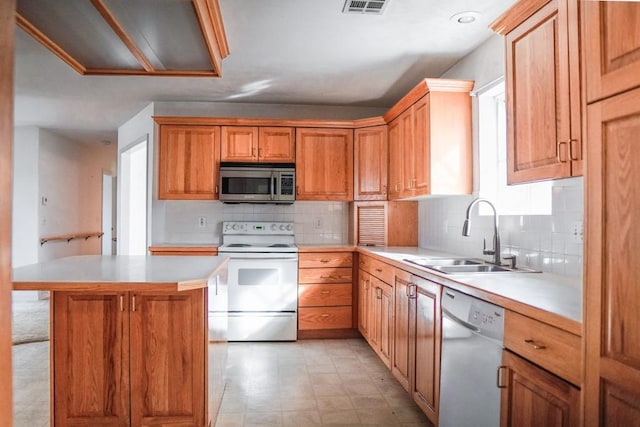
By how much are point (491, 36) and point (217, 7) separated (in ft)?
5.96

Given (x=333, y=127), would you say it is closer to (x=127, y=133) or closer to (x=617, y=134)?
(x=127, y=133)

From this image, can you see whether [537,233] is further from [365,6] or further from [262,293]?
[262,293]

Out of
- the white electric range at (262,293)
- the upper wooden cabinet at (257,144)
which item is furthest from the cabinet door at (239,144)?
the white electric range at (262,293)

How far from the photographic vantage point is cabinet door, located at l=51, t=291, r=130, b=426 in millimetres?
1939

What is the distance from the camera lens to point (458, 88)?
2910mm

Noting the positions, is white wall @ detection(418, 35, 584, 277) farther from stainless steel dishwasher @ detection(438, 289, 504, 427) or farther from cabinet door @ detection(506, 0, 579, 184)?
stainless steel dishwasher @ detection(438, 289, 504, 427)

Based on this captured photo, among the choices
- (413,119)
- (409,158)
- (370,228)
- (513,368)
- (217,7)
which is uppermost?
(217,7)

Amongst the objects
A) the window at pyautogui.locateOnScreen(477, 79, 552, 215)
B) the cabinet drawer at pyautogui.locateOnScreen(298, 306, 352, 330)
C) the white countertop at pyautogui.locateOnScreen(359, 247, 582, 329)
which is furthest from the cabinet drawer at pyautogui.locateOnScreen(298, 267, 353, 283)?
the white countertop at pyautogui.locateOnScreen(359, 247, 582, 329)

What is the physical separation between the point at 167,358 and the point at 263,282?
184 cm

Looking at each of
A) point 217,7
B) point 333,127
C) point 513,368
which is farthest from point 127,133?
point 513,368

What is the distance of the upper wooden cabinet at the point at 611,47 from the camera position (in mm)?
975

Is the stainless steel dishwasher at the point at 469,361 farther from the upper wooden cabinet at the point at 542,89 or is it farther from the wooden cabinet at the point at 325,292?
the wooden cabinet at the point at 325,292

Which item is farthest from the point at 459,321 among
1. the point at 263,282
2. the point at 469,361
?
the point at 263,282

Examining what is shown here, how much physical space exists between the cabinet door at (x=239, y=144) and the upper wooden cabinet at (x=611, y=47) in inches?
131
